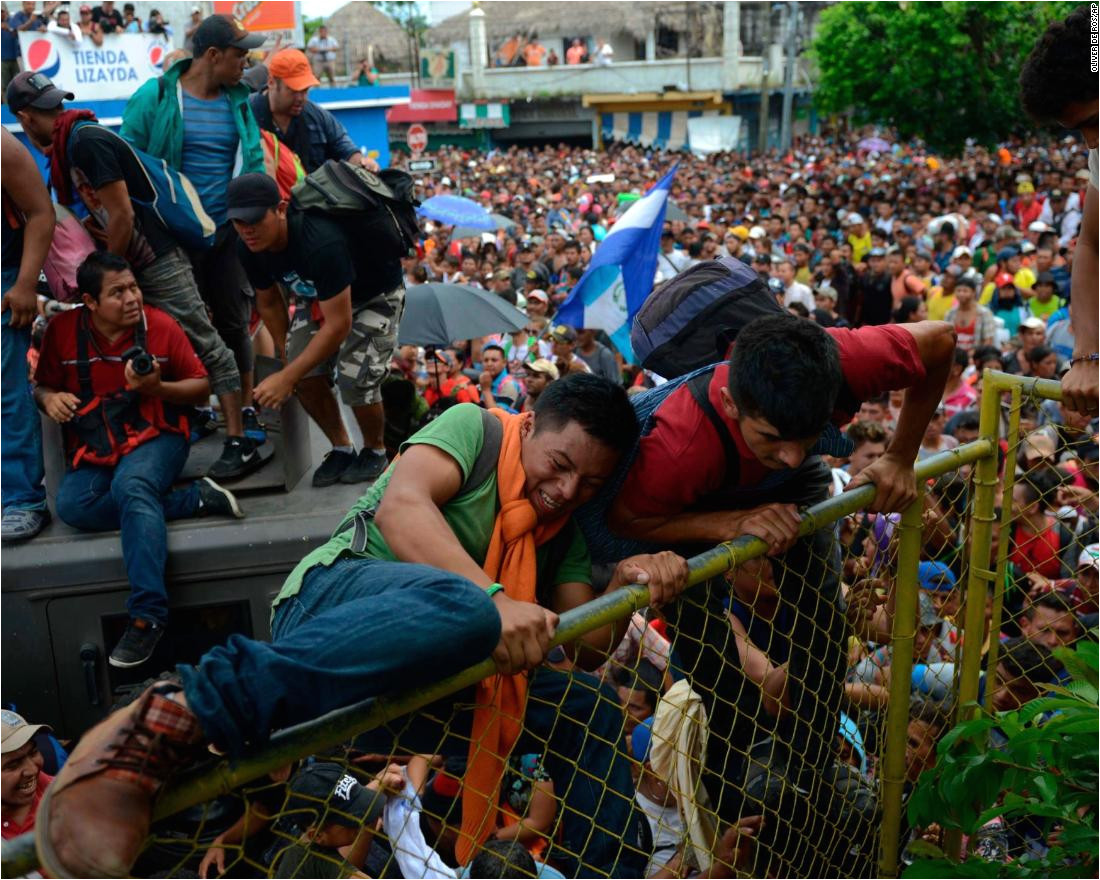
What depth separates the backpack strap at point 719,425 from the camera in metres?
2.91

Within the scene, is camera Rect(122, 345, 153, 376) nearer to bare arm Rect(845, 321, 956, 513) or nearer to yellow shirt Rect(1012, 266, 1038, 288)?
bare arm Rect(845, 321, 956, 513)

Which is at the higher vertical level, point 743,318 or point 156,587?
point 743,318

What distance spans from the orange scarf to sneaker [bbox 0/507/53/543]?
3118 mm

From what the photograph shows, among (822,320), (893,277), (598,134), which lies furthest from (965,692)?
(598,134)

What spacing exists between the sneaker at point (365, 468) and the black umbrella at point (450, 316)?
3.55 meters

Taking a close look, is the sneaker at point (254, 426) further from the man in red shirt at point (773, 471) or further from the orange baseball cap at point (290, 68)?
the man in red shirt at point (773, 471)

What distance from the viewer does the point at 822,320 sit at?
35.2 feet

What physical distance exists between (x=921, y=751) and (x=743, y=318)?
146cm

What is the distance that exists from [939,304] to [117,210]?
8.94m

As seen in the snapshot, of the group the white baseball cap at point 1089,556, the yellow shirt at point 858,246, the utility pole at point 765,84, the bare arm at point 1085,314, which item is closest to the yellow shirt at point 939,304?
the yellow shirt at point 858,246

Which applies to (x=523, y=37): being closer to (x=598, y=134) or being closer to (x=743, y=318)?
(x=598, y=134)

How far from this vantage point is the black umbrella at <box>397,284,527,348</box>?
9320mm

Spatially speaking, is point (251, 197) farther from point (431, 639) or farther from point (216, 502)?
point (431, 639)

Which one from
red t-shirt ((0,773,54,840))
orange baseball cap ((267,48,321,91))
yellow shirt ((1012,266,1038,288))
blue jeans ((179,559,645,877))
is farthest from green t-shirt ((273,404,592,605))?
yellow shirt ((1012,266,1038,288))
